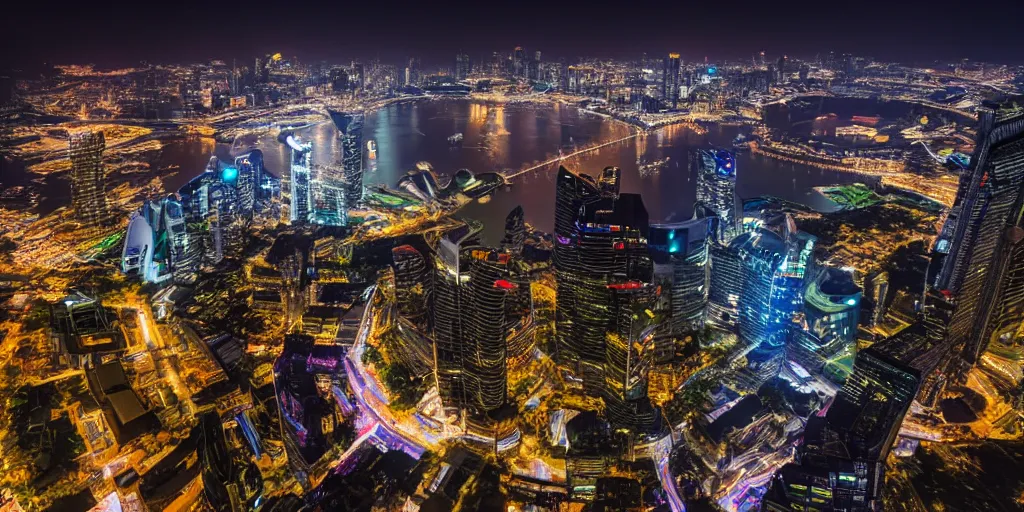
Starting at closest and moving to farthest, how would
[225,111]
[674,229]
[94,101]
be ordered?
[674,229]
[94,101]
[225,111]

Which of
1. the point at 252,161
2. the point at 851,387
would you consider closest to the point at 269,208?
the point at 252,161

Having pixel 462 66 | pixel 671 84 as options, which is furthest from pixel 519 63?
pixel 671 84

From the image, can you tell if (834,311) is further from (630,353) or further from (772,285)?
(630,353)

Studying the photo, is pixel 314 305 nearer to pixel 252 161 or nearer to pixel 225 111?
pixel 252 161

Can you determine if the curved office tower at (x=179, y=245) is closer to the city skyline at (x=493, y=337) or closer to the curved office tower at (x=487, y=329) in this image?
the city skyline at (x=493, y=337)

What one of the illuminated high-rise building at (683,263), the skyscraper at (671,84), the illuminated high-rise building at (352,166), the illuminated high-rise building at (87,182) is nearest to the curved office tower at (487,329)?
the illuminated high-rise building at (683,263)

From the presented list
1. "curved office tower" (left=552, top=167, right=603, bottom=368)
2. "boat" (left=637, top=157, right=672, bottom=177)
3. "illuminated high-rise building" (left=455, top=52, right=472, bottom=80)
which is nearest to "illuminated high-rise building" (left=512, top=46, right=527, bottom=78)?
"illuminated high-rise building" (left=455, top=52, right=472, bottom=80)
